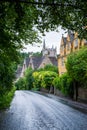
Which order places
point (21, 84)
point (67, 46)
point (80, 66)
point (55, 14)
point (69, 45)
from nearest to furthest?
point (55, 14) < point (80, 66) < point (69, 45) < point (67, 46) < point (21, 84)

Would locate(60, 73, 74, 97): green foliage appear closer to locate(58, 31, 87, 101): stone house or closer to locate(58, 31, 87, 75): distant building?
locate(58, 31, 87, 101): stone house

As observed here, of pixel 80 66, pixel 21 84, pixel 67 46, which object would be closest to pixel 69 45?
pixel 67 46

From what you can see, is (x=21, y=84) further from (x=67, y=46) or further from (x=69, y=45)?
(x=69, y=45)

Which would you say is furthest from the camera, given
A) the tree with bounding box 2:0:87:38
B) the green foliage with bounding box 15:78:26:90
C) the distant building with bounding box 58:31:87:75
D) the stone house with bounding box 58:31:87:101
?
the green foliage with bounding box 15:78:26:90

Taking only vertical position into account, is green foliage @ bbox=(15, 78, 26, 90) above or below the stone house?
below

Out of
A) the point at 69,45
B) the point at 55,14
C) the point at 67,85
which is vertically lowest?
the point at 67,85

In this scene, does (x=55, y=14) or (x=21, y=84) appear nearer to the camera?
(x=55, y=14)

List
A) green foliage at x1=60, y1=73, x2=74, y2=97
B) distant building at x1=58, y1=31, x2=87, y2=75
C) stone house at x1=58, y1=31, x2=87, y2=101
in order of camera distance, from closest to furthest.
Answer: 1. green foliage at x1=60, y1=73, x2=74, y2=97
2. stone house at x1=58, y1=31, x2=87, y2=101
3. distant building at x1=58, y1=31, x2=87, y2=75

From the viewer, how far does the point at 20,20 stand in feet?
34.4

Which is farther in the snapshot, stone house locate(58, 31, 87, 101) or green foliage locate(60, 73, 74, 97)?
stone house locate(58, 31, 87, 101)

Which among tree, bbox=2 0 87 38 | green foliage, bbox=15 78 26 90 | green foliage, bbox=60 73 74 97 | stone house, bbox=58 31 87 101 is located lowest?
green foliage, bbox=60 73 74 97

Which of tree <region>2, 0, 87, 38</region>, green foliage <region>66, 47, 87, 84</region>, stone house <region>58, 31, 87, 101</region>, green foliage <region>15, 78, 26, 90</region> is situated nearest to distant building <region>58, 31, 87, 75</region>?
stone house <region>58, 31, 87, 101</region>

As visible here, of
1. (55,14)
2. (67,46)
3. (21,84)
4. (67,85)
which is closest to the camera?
(55,14)

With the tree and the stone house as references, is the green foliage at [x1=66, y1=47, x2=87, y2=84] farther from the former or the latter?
the tree
